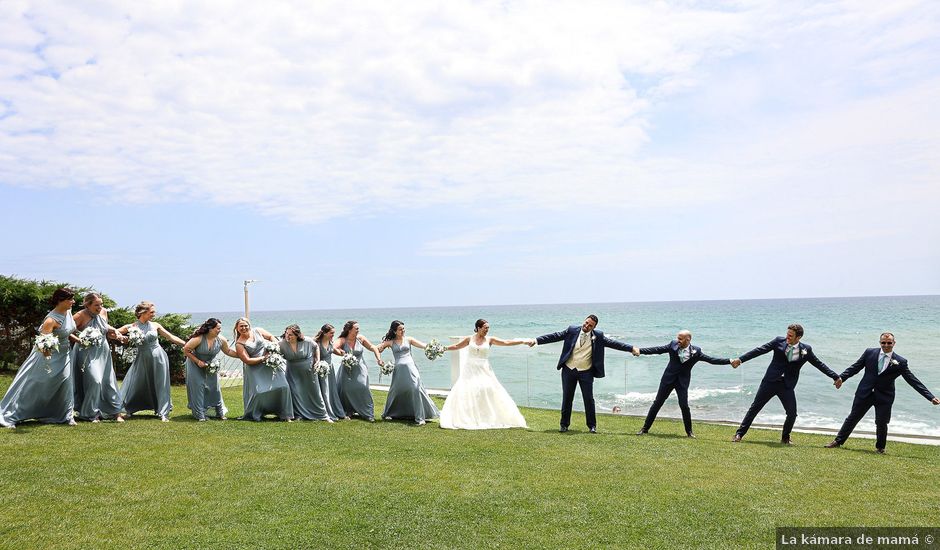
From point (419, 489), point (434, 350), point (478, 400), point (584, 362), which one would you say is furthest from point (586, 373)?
point (419, 489)

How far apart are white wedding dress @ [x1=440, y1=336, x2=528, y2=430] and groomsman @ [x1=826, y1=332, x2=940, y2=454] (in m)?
5.30

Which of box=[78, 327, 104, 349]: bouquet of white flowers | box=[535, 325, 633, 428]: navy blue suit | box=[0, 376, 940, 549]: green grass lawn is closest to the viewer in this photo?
box=[0, 376, 940, 549]: green grass lawn

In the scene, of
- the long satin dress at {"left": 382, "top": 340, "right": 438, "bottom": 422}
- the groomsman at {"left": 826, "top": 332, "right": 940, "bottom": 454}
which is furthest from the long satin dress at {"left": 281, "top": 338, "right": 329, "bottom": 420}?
the groomsman at {"left": 826, "top": 332, "right": 940, "bottom": 454}

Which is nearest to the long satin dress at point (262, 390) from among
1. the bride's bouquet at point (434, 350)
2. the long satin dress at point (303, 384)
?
the long satin dress at point (303, 384)

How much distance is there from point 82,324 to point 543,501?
7.59 meters

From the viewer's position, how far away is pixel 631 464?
9.08 meters

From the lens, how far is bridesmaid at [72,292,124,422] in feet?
34.5

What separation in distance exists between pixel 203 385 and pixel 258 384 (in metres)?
0.88

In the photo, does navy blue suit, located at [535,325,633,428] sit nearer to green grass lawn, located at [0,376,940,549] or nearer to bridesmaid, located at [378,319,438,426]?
green grass lawn, located at [0,376,940,549]

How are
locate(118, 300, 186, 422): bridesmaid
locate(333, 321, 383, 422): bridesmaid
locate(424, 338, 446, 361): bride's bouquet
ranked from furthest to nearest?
locate(424, 338, 446, 361): bride's bouquet → locate(333, 321, 383, 422): bridesmaid → locate(118, 300, 186, 422): bridesmaid

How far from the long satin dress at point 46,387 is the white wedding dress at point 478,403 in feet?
19.1

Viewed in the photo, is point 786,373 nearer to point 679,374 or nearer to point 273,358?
point 679,374

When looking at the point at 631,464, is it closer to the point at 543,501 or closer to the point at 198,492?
the point at 543,501

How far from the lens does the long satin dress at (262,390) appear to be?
1189 centimetres
